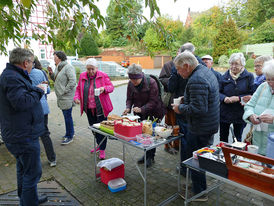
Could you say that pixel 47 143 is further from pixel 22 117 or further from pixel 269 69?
pixel 269 69

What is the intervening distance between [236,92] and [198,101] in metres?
1.45

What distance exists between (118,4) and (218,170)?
5.67 feet

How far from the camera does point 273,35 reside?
91.2ft

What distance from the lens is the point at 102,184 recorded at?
133 inches

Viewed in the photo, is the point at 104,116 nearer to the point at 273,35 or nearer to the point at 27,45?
the point at 27,45

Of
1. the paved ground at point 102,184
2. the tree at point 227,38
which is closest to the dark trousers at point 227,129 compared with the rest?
the paved ground at point 102,184

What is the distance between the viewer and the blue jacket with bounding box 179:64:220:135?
2.43 metres

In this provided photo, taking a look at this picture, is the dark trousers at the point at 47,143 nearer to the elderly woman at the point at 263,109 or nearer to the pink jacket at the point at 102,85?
the pink jacket at the point at 102,85

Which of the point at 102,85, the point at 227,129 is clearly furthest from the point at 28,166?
the point at 227,129

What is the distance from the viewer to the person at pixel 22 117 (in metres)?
2.22

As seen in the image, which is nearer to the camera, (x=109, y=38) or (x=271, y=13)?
(x=271, y=13)

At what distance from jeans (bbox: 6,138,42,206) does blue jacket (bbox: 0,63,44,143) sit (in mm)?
78

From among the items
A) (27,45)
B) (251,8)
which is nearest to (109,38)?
(251,8)

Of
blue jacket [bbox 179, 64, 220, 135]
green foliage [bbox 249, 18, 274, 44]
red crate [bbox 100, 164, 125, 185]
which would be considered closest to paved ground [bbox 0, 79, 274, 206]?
red crate [bbox 100, 164, 125, 185]
